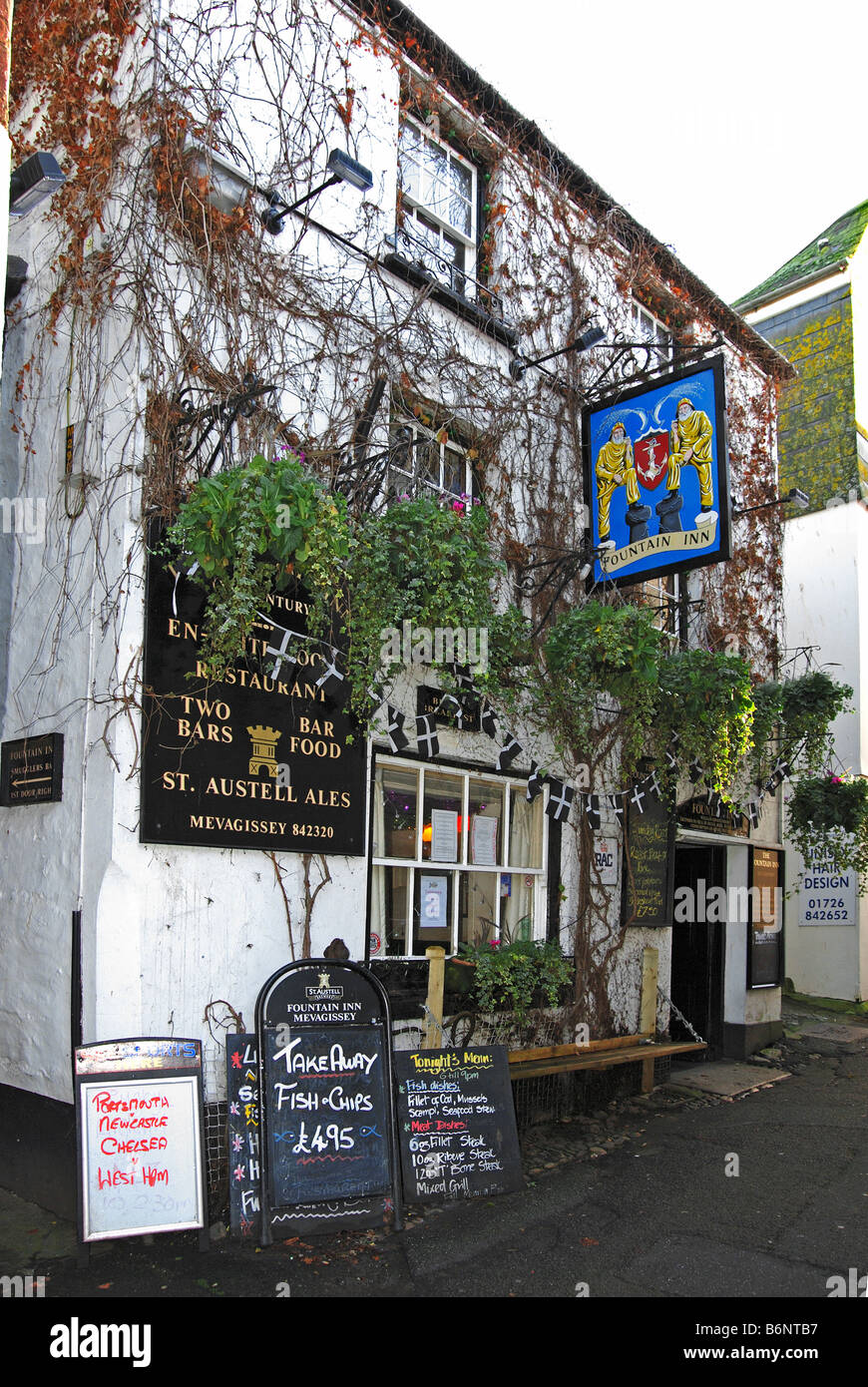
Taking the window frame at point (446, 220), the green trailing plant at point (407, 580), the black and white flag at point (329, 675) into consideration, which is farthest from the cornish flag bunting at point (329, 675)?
the window frame at point (446, 220)

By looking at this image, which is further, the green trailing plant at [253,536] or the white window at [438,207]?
the white window at [438,207]

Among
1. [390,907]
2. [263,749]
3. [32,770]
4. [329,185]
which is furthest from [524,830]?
[329,185]

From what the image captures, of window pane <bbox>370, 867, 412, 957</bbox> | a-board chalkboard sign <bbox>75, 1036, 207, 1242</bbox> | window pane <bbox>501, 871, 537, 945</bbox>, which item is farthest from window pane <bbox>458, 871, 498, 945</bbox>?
a-board chalkboard sign <bbox>75, 1036, 207, 1242</bbox>

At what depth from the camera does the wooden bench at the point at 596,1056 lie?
24.1ft

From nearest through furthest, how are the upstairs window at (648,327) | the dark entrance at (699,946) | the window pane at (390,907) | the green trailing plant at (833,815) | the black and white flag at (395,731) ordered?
1. the window pane at (390,907)
2. the black and white flag at (395,731)
3. the upstairs window at (648,327)
4. the green trailing plant at (833,815)
5. the dark entrance at (699,946)

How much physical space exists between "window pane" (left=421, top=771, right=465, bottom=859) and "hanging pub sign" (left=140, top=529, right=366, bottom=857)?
0.86 m

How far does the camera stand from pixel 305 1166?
527 cm

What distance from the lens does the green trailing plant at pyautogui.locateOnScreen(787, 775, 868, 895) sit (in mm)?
10977

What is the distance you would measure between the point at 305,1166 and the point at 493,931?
9.67 ft

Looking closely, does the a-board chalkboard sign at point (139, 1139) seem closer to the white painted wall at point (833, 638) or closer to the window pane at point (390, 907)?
the window pane at point (390, 907)

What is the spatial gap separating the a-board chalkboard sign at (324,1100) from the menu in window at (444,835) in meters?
1.66

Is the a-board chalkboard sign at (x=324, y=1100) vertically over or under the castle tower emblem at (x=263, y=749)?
under

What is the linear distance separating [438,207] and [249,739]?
5.26 meters

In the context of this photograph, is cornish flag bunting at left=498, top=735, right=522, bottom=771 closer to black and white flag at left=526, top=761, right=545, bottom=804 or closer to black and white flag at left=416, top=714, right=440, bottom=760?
black and white flag at left=526, top=761, right=545, bottom=804
